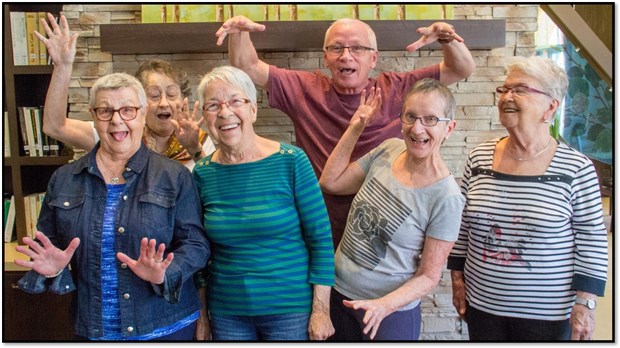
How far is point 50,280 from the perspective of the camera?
5.04 ft

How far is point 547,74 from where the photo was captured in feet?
5.30

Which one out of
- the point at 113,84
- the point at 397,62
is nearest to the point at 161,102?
the point at 113,84

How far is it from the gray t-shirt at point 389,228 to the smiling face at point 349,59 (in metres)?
0.50

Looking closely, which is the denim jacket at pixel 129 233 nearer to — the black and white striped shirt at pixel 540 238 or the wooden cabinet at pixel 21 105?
the black and white striped shirt at pixel 540 238

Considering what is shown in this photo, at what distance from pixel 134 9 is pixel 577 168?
6.74 ft

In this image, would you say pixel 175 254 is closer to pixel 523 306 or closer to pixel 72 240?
pixel 72 240

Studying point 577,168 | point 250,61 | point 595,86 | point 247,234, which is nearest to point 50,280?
point 247,234

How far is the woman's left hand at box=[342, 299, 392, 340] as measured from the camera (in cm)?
152

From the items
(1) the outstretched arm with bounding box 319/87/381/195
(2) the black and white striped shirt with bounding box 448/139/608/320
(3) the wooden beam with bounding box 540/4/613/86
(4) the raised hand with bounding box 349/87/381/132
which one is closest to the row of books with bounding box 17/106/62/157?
(1) the outstretched arm with bounding box 319/87/381/195

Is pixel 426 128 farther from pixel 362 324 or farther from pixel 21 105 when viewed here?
pixel 21 105

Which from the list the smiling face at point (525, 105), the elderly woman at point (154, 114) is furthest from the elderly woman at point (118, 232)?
the smiling face at point (525, 105)

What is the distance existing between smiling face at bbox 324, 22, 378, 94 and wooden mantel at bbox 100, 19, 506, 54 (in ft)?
1.19

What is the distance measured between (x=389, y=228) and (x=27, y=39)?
2.17 meters

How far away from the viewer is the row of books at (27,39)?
2.72 m
